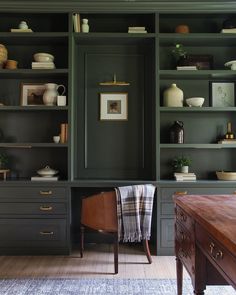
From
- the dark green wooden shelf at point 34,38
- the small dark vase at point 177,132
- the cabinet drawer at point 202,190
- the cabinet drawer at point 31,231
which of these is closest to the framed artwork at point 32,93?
the dark green wooden shelf at point 34,38

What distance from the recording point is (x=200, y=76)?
3.70 m

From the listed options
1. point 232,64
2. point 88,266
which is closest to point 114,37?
point 232,64

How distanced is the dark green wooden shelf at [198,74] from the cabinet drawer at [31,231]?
6.72ft

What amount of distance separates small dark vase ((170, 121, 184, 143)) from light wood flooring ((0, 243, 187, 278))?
1.32m

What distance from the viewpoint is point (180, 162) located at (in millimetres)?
3654

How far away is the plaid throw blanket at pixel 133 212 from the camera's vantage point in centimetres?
295

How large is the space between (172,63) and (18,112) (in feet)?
6.61

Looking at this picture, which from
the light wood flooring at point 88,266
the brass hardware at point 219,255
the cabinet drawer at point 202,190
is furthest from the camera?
the cabinet drawer at point 202,190

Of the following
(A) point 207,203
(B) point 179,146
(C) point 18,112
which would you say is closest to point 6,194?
(C) point 18,112

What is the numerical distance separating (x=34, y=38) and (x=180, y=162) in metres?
2.25

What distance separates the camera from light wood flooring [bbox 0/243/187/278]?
2857mm

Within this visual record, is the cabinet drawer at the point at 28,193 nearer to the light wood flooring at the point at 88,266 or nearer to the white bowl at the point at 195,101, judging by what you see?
the light wood flooring at the point at 88,266

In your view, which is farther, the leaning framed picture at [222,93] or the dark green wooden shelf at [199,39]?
the leaning framed picture at [222,93]

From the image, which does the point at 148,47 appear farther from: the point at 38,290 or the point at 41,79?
the point at 38,290
